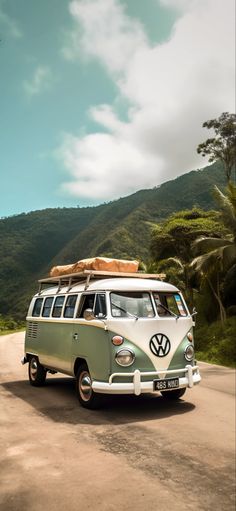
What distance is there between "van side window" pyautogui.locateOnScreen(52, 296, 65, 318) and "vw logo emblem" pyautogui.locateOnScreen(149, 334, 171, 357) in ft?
8.44

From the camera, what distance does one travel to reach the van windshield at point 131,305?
8250 mm

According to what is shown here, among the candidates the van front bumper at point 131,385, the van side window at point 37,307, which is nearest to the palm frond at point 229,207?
the van side window at point 37,307

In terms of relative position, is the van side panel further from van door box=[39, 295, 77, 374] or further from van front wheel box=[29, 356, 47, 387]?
van front wheel box=[29, 356, 47, 387]

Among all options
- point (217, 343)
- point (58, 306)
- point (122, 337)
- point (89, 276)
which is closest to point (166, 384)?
point (122, 337)

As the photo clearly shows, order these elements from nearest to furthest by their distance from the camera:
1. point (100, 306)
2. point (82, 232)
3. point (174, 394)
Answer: point (100, 306)
point (174, 394)
point (82, 232)

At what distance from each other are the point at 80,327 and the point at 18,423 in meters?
2.12

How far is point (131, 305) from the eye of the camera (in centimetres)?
845

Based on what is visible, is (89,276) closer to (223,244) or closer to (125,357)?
(125,357)

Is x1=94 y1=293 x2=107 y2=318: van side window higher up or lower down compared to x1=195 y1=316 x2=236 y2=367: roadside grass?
higher up

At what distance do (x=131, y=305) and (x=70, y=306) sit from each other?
155 cm

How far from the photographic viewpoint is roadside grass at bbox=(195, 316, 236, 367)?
67.5 feet

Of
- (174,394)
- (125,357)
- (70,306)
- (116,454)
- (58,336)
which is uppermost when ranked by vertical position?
(70,306)

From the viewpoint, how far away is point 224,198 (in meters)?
21.0

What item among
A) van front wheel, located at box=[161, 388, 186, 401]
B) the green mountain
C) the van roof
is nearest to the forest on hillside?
the green mountain
